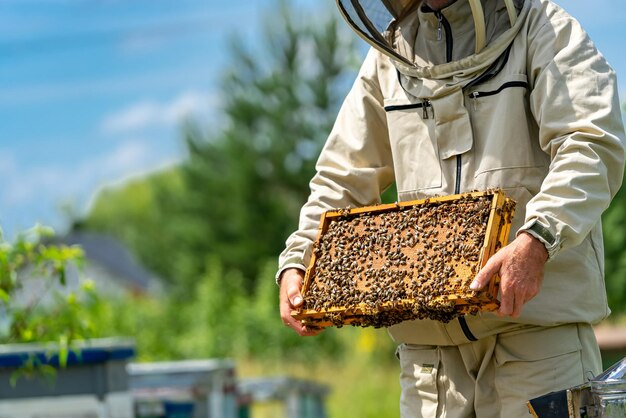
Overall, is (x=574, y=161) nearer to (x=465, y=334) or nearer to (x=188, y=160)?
(x=465, y=334)

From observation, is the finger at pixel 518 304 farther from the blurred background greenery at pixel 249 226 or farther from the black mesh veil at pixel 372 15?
the blurred background greenery at pixel 249 226

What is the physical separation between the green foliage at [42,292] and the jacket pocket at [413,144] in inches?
99.9

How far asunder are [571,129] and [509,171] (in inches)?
9.7

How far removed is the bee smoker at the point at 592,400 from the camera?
2.62 m

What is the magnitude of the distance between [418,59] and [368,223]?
0.63 metres

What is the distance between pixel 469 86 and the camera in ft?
10.7

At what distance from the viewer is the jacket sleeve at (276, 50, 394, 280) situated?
3.58m

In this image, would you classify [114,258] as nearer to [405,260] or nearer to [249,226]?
[249,226]

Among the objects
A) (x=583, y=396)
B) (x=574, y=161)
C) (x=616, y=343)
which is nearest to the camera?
(x=583, y=396)

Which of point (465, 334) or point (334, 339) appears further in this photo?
point (334, 339)

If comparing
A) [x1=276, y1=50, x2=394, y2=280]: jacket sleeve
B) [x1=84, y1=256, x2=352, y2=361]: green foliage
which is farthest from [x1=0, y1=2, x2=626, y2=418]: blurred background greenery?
[x1=276, y1=50, x2=394, y2=280]: jacket sleeve

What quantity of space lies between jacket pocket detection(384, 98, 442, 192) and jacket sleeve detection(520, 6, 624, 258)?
37 centimetres

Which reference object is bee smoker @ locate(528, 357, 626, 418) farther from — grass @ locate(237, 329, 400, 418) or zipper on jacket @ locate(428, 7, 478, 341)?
grass @ locate(237, 329, 400, 418)

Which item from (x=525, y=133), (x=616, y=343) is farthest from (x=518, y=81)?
(x=616, y=343)
